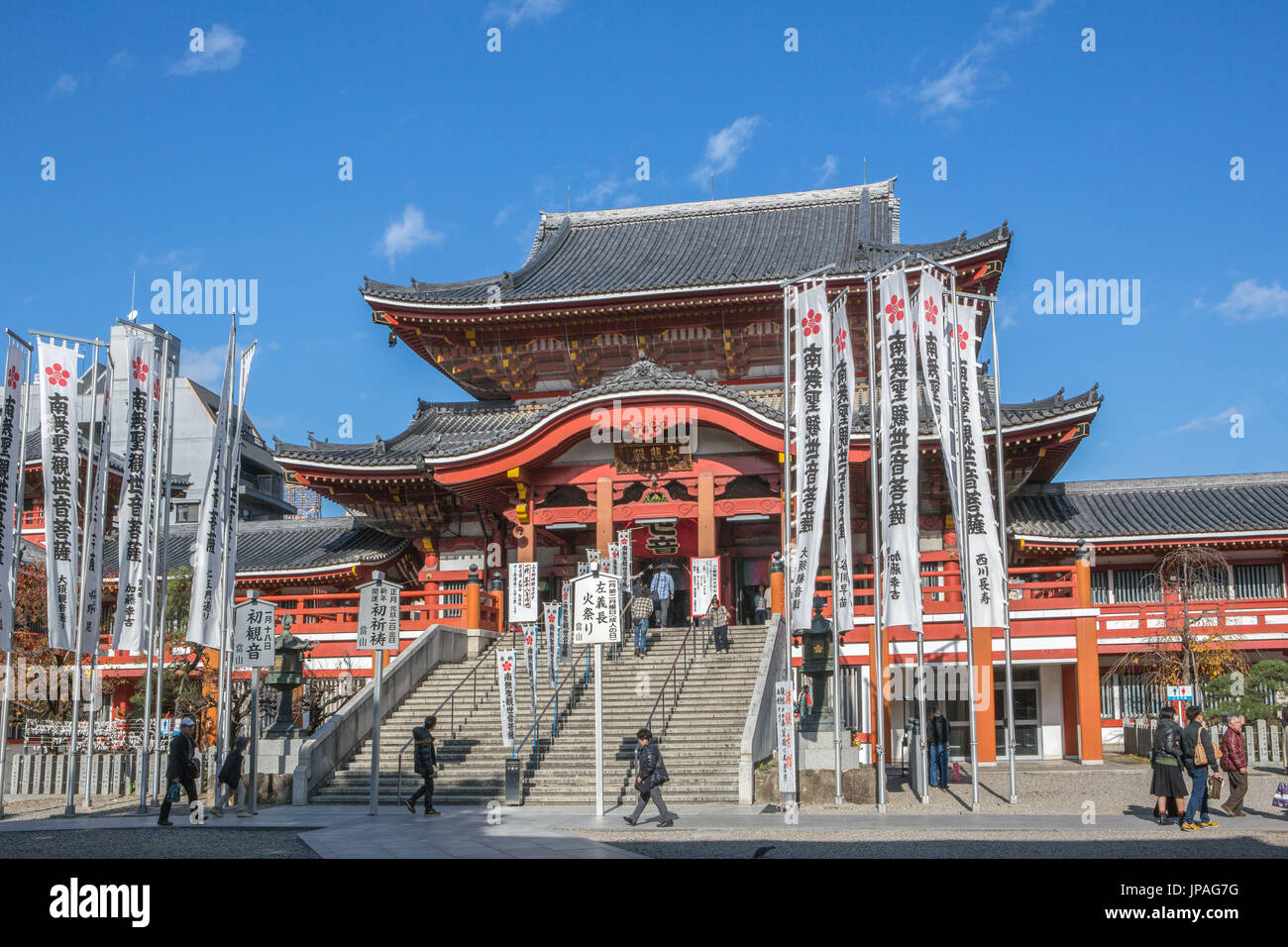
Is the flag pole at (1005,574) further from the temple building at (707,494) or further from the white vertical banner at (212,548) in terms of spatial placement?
the white vertical banner at (212,548)

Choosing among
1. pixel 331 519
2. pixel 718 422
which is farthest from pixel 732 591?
pixel 331 519

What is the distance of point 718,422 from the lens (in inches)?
938

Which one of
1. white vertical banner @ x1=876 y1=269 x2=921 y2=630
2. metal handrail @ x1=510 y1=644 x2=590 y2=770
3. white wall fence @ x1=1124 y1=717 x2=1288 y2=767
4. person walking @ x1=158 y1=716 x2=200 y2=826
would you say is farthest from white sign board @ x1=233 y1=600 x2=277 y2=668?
white wall fence @ x1=1124 y1=717 x2=1288 y2=767

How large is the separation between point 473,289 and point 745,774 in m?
16.5

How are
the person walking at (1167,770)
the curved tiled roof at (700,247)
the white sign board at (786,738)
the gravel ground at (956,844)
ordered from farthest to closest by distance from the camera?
1. the curved tiled roof at (700,247)
2. the white sign board at (786,738)
3. the person walking at (1167,770)
4. the gravel ground at (956,844)

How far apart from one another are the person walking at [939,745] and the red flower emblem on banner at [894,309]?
6236mm

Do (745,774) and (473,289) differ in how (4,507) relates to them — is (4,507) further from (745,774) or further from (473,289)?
(473,289)

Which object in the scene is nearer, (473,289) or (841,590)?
(841,590)

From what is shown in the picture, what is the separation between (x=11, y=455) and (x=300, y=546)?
42.7ft

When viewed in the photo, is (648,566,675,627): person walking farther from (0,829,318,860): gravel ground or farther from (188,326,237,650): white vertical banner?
(0,829,318,860): gravel ground

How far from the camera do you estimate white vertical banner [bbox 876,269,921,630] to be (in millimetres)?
15195

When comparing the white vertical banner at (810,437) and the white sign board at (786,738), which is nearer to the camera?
the white sign board at (786,738)

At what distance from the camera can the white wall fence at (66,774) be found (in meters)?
20.9

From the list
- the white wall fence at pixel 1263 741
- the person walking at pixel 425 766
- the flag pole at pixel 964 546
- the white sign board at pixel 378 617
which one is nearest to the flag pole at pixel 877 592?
the flag pole at pixel 964 546
